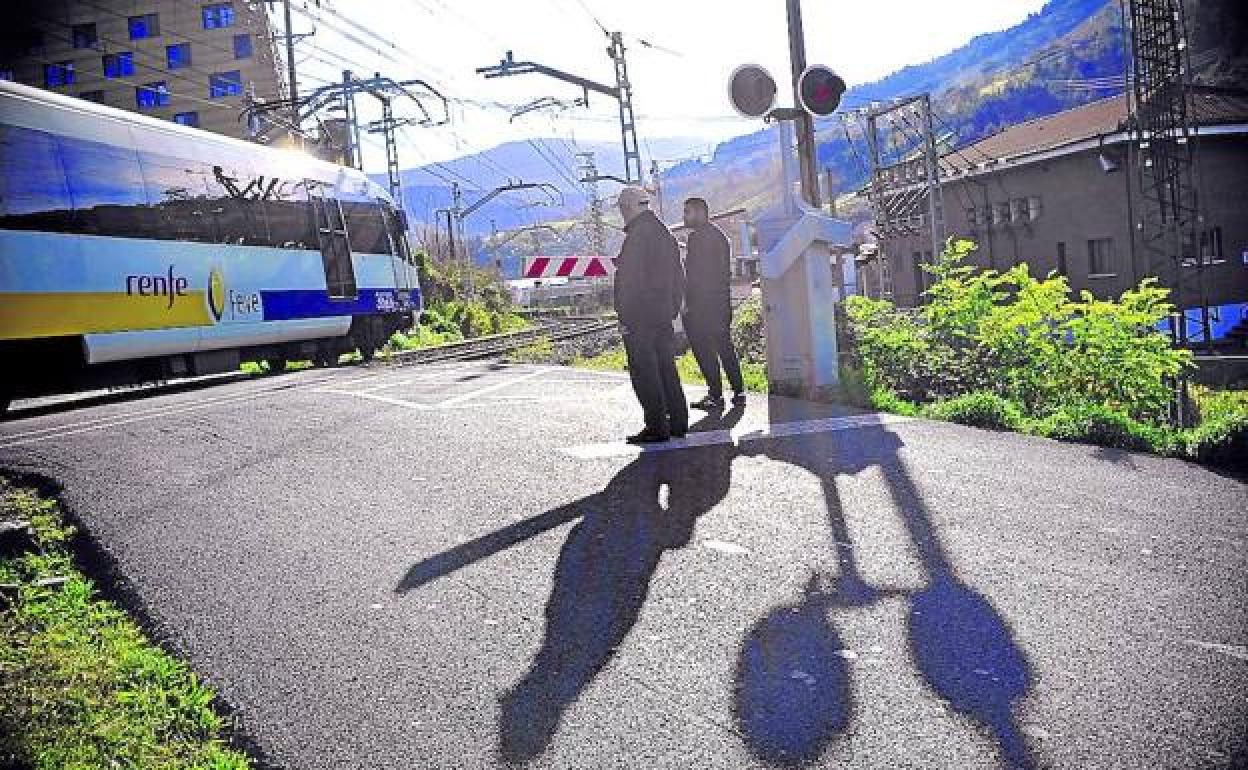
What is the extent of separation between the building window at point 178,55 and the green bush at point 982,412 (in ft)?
208

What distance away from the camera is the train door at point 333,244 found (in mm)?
20548

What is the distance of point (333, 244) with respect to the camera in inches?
827

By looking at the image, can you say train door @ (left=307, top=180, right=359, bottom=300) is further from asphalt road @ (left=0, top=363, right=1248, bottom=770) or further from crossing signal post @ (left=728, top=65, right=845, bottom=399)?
asphalt road @ (left=0, top=363, right=1248, bottom=770)

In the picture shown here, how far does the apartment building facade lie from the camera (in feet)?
182

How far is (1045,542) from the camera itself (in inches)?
182

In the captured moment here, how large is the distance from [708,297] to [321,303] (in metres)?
12.9

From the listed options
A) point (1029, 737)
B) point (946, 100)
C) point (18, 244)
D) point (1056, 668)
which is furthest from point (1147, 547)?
point (946, 100)

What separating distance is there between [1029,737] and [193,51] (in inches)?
2732

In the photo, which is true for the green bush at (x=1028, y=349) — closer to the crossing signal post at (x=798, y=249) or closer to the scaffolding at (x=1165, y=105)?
the crossing signal post at (x=798, y=249)

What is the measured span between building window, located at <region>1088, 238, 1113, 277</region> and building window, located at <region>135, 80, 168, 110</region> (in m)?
47.5

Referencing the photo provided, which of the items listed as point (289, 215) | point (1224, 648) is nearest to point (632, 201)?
point (1224, 648)

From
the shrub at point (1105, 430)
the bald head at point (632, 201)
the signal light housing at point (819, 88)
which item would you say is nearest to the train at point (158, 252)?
the bald head at point (632, 201)

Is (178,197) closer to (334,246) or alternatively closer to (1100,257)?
(334,246)

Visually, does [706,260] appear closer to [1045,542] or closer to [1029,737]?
[1045,542]
